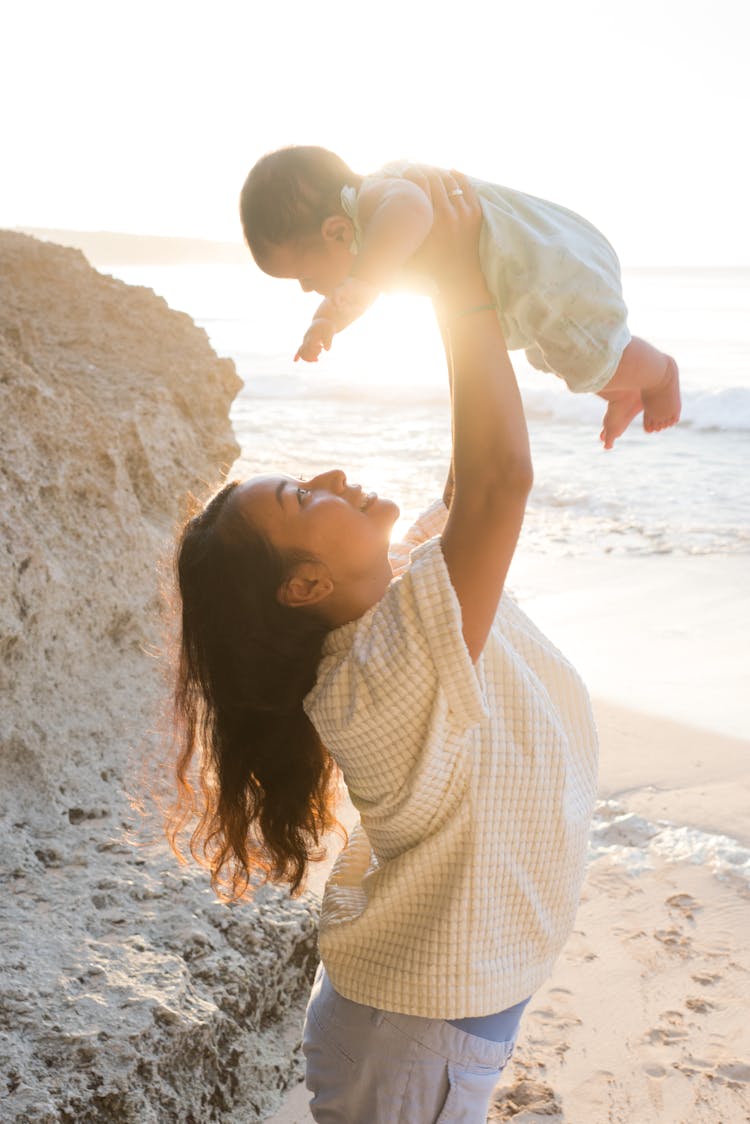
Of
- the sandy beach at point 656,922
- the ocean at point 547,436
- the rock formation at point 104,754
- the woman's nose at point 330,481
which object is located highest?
the woman's nose at point 330,481

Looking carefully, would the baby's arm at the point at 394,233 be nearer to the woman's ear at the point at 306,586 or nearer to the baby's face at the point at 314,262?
the woman's ear at the point at 306,586

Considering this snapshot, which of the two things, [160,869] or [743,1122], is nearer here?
[743,1122]

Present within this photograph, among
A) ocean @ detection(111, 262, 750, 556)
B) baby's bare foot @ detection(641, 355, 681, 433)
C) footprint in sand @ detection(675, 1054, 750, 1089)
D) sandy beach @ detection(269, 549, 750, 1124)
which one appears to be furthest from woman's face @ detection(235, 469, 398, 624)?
footprint in sand @ detection(675, 1054, 750, 1089)

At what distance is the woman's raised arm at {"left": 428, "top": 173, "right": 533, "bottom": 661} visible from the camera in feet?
4.58

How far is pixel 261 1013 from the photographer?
2281mm

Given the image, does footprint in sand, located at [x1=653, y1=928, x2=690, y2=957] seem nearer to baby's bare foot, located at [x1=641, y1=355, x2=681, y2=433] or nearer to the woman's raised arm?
baby's bare foot, located at [x1=641, y1=355, x2=681, y2=433]

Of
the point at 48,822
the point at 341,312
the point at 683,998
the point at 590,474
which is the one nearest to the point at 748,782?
the point at 683,998

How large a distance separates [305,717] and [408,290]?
735 millimetres

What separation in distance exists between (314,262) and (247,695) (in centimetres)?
117

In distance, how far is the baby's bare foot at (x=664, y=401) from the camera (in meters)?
2.32

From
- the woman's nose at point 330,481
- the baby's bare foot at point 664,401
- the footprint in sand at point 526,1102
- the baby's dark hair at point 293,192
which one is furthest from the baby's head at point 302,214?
the footprint in sand at point 526,1102

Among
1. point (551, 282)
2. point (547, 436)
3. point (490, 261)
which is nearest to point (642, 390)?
point (551, 282)

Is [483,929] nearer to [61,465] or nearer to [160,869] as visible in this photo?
[160,869]

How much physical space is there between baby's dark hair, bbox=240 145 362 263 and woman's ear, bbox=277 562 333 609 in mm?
1111
